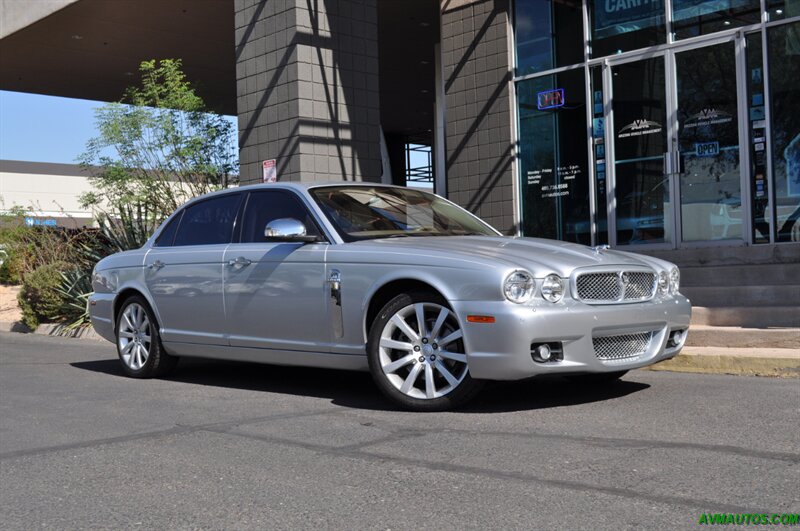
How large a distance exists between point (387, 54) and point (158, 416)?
18197 mm

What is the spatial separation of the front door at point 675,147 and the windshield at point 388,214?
5.31m

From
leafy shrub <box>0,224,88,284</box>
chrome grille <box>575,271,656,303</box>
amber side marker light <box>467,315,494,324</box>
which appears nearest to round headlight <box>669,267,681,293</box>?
chrome grille <box>575,271,656,303</box>

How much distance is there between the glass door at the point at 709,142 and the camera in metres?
11.6

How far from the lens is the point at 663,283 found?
643 cm

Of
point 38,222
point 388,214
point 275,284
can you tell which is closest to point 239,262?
point 275,284

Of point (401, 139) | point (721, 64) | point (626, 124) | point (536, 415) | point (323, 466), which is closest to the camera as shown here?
point (323, 466)

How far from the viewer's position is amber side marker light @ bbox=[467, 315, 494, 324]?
5617 millimetres

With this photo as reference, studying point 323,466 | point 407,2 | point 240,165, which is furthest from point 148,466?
point 407,2

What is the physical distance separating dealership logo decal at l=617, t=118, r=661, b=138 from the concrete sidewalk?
4914mm

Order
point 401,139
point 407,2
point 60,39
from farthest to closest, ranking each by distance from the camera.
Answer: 1. point 401,139
2. point 60,39
3. point 407,2

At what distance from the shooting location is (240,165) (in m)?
14.7

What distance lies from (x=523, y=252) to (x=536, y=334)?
0.70m

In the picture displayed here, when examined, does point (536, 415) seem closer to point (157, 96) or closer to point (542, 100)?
point (542, 100)

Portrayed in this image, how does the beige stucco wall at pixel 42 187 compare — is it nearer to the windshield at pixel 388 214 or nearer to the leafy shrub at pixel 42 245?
the leafy shrub at pixel 42 245
